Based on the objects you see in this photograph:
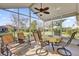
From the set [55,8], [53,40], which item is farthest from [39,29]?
[55,8]

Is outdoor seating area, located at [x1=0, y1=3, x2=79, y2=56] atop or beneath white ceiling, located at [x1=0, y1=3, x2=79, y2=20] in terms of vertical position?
beneath

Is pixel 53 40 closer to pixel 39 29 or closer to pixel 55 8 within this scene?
pixel 39 29

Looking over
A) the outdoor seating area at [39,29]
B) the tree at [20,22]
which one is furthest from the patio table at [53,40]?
the tree at [20,22]

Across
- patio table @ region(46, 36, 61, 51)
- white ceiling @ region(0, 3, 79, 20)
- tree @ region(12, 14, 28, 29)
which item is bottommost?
patio table @ region(46, 36, 61, 51)

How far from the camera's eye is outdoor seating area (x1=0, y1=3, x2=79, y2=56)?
14.7ft

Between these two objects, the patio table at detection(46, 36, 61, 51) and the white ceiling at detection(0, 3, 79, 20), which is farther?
the patio table at detection(46, 36, 61, 51)

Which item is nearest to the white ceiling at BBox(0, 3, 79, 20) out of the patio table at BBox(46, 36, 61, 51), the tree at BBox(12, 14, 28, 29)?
the tree at BBox(12, 14, 28, 29)

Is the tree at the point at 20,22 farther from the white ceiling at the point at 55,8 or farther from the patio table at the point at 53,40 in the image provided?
the patio table at the point at 53,40

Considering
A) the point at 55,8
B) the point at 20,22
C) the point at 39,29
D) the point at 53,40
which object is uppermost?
the point at 55,8

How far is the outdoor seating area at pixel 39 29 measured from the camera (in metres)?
4.49

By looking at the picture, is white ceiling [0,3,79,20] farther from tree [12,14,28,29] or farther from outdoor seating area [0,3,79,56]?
tree [12,14,28,29]

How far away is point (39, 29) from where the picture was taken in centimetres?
453

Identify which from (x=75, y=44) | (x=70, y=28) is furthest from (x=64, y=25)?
(x=75, y=44)

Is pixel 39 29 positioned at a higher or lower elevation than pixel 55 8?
lower
